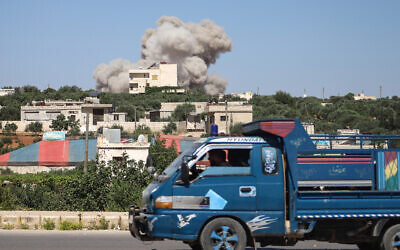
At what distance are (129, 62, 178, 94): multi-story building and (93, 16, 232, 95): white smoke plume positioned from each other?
14.1 ft

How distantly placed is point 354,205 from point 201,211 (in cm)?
187

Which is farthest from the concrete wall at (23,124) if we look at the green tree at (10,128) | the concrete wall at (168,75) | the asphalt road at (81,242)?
the asphalt road at (81,242)

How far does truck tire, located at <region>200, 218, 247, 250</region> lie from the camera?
7023 mm

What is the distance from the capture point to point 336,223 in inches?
288

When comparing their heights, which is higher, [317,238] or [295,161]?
[295,161]

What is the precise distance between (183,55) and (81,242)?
378 feet

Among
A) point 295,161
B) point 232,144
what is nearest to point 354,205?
point 295,161

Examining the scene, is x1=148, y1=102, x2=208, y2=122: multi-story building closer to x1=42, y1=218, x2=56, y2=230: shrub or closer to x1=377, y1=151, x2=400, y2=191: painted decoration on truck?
x1=42, y1=218, x2=56, y2=230: shrub

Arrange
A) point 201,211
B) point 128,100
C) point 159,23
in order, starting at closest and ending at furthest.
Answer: point 201,211 → point 128,100 → point 159,23

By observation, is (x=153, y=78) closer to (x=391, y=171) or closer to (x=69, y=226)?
(x=69, y=226)

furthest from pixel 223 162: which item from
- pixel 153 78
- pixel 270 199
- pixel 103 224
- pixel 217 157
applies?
pixel 153 78

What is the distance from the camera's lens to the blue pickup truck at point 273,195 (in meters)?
7.07

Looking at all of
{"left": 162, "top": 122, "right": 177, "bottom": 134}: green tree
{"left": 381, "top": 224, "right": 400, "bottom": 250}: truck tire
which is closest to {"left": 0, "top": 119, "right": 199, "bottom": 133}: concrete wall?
{"left": 162, "top": 122, "right": 177, "bottom": 134}: green tree

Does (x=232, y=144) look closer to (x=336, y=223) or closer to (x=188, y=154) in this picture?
(x=188, y=154)
